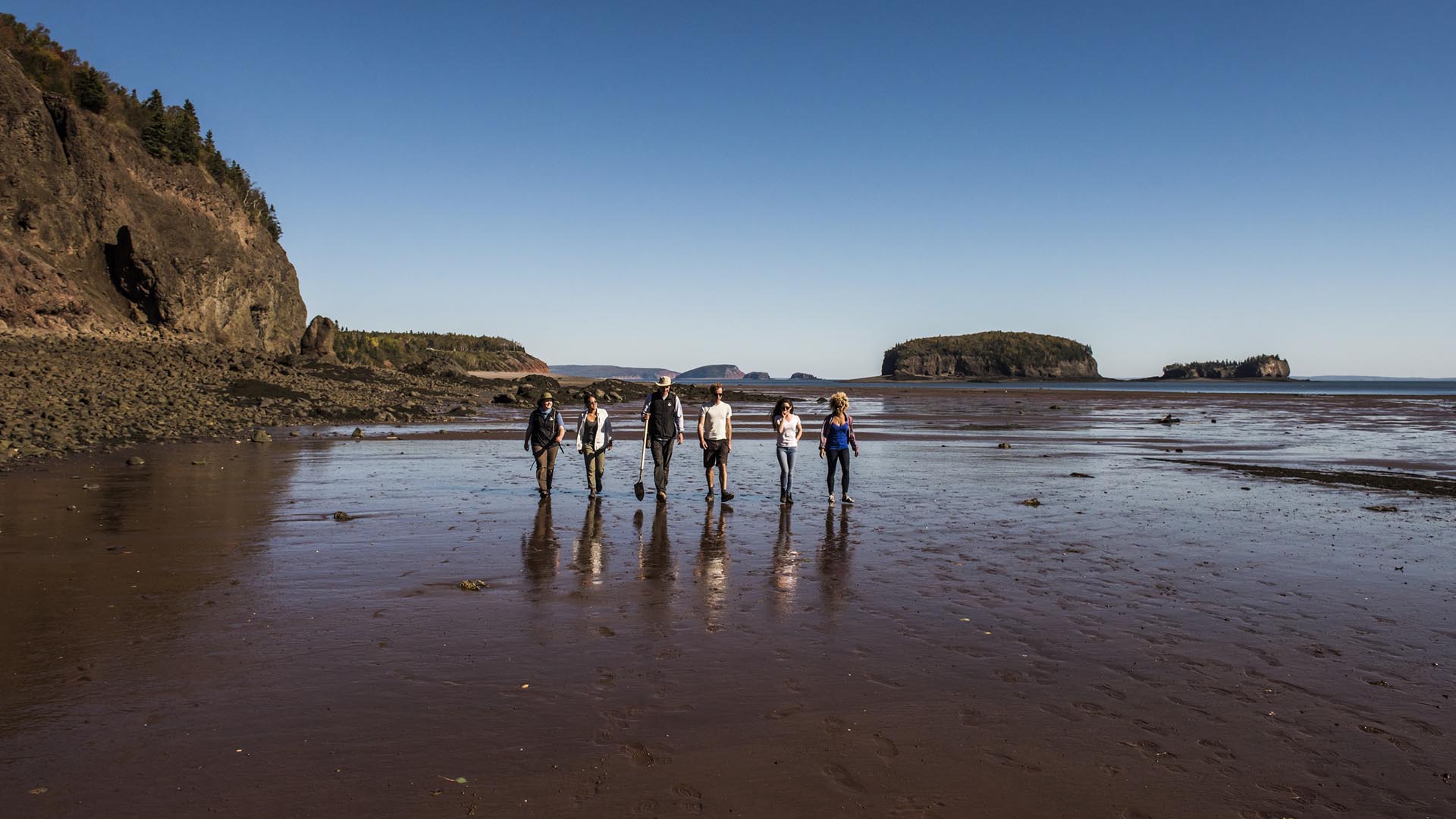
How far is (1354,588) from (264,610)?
11052 millimetres

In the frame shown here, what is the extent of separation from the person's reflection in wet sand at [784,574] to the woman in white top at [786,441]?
2.09m

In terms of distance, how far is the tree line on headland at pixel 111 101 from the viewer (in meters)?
52.8

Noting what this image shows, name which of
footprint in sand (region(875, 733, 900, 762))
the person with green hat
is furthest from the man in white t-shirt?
footprint in sand (region(875, 733, 900, 762))

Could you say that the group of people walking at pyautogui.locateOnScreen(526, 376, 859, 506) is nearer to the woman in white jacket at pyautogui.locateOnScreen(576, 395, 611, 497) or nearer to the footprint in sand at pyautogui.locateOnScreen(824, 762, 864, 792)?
the woman in white jacket at pyautogui.locateOnScreen(576, 395, 611, 497)

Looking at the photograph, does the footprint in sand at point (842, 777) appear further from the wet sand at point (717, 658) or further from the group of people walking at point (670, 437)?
the group of people walking at point (670, 437)

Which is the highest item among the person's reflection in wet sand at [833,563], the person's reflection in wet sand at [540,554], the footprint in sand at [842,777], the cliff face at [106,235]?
the cliff face at [106,235]

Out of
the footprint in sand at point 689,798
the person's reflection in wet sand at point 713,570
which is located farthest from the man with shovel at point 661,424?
the footprint in sand at point 689,798

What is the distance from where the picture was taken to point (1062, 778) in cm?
457

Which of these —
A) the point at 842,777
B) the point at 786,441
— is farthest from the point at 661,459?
the point at 842,777

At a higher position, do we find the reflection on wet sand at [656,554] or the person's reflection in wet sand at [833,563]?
the reflection on wet sand at [656,554]

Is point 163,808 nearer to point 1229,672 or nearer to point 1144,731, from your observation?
point 1144,731

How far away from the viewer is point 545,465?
15.2 m

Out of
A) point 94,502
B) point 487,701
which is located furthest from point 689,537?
point 94,502

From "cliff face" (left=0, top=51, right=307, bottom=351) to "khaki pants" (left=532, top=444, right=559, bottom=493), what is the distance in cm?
3357
